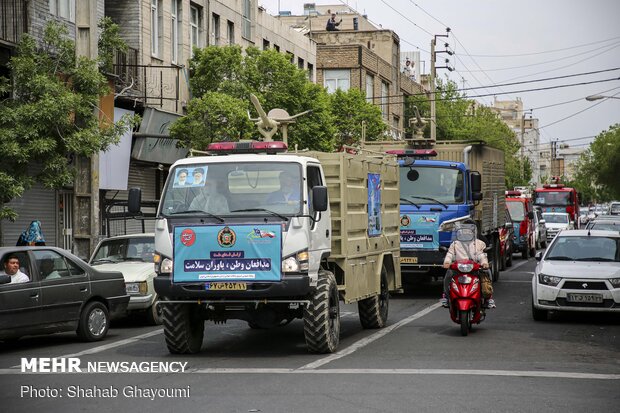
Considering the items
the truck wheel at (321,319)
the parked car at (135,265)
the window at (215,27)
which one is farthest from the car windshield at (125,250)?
the window at (215,27)

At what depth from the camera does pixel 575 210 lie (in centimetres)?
6053

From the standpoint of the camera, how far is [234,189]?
1354cm

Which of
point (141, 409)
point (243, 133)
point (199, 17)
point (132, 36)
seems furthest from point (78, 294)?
point (199, 17)

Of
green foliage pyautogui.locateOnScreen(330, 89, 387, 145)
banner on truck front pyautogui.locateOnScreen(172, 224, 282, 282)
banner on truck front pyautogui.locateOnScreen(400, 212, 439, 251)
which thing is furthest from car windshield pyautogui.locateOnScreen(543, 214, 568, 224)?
banner on truck front pyautogui.locateOnScreen(172, 224, 282, 282)

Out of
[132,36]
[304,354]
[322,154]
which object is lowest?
[304,354]

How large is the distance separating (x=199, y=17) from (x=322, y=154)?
23.8m

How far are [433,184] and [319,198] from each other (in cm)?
1059

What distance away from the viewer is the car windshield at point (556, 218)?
54688 mm

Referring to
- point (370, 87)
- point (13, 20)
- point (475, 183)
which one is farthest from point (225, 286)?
point (370, 87)

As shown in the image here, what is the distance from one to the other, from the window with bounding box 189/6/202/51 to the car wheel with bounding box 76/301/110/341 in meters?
21.7

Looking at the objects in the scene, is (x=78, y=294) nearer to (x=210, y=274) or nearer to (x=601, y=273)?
(x=210, y=274)

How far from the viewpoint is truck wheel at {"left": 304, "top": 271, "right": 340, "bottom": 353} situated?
43.9 ft

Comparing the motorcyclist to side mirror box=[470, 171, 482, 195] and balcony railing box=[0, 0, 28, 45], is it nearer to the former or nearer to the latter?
side mirror box=[470, 171, 482, 195]

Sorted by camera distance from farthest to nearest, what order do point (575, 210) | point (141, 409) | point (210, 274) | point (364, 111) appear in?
point (575, 210) < point (364, 111) < point (210, 274) < point (141, 409)
